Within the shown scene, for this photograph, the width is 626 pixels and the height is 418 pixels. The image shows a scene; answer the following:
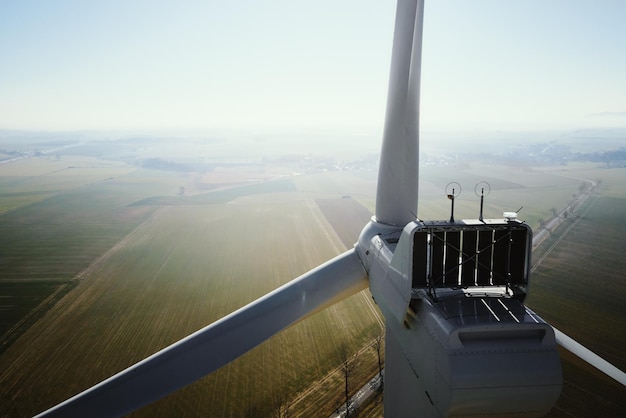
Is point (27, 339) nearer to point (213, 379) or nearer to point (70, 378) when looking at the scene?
point (70, 378)

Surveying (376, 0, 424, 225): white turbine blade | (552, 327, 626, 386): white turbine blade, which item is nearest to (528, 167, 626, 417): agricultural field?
(552, 327, 626, 386): white turbine blade

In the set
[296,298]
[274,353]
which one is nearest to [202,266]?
[274,353]

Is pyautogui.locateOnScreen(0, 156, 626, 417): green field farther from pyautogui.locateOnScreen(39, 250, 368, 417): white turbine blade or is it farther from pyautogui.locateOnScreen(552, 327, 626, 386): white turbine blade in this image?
pyautogui.locateOnScreen(552, 327, 626, 386): white turbine blade

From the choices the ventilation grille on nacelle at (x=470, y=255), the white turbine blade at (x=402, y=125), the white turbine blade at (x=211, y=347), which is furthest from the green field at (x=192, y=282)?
the ventilation grille on nacelle at (x=470, y=255)

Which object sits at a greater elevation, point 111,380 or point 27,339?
point 111,380

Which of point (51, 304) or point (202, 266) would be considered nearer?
point (51, 304)

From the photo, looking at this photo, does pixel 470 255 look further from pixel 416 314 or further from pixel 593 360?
pixel 593 360

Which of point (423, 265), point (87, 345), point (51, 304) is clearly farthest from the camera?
point (51, 304)

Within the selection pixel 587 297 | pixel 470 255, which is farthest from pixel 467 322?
pixel 587 297

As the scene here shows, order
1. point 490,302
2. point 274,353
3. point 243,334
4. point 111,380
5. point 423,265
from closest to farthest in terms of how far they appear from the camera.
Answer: point 490,302 → point 423,265 → point 111,380 → point 243,334 → point 274,353
